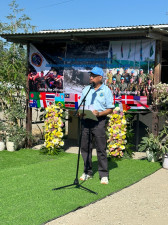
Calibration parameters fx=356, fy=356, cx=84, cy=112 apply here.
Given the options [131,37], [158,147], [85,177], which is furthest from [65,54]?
[85,177]

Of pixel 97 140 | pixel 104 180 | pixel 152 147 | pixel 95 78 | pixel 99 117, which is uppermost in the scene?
pixel 95 78

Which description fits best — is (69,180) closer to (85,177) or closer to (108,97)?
(85,177)

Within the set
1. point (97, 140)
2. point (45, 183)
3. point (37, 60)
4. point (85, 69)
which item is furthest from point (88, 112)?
point (37, 60)

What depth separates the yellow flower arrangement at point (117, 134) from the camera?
25.0 ft

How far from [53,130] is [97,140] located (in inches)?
105

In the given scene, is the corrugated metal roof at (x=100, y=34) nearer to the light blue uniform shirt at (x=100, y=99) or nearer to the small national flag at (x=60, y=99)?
the small national flag at (x=60, y=99)

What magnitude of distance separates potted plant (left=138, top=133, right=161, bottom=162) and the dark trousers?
75.1 inches

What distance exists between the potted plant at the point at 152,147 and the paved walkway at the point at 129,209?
5.37 feet

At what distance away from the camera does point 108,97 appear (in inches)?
220

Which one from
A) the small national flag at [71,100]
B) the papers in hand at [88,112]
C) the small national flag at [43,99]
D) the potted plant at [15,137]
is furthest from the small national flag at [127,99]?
the potted plant at [15,137]

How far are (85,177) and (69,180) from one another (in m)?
0.27

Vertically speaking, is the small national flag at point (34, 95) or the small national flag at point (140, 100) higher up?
the small national flag at point (34, 95)

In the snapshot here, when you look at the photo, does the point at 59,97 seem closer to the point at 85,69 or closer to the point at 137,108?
the point at 85,69

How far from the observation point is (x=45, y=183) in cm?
570
